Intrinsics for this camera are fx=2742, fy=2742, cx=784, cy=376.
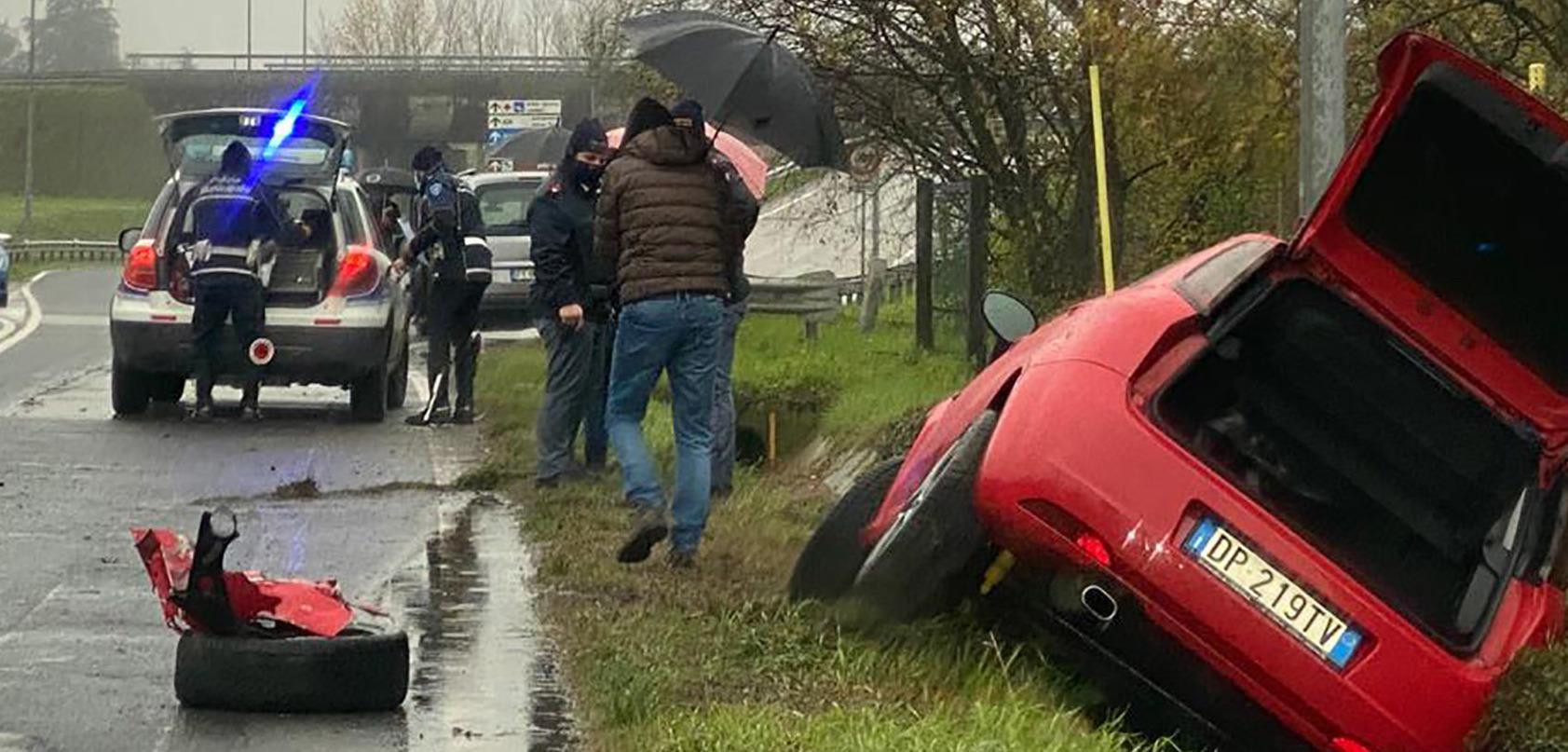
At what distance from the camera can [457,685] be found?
7.45 meters

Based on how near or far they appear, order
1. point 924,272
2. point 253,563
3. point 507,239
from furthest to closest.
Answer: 1. point 507,239
2. point 924,272
3. point 253,563

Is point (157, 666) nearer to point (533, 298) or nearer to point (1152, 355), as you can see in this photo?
point (1152, 355)

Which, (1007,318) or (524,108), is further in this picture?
(524,108)

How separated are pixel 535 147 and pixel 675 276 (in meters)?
24.7

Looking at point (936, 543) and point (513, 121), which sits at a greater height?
point (936, 543)

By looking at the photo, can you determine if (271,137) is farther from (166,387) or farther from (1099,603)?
(1099,603)

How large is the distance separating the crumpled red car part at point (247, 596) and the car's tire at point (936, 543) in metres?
1.44

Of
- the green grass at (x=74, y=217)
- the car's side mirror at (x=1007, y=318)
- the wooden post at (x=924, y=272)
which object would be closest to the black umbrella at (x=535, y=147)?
the wooden post at (x=924, y=272)

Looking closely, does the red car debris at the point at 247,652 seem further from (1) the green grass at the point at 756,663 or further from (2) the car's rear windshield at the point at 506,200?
(2) the car's rear windshield at the point at 506,200

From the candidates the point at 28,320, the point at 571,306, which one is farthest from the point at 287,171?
the point at 28,320

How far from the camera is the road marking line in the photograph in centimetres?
2406

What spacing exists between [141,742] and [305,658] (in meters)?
0.49

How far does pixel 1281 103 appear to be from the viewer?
46.3 ft

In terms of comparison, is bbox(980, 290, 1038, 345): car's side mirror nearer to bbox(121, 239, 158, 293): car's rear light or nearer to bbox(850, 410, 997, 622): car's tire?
bbox(850, 410, 997, 622): car's tire
